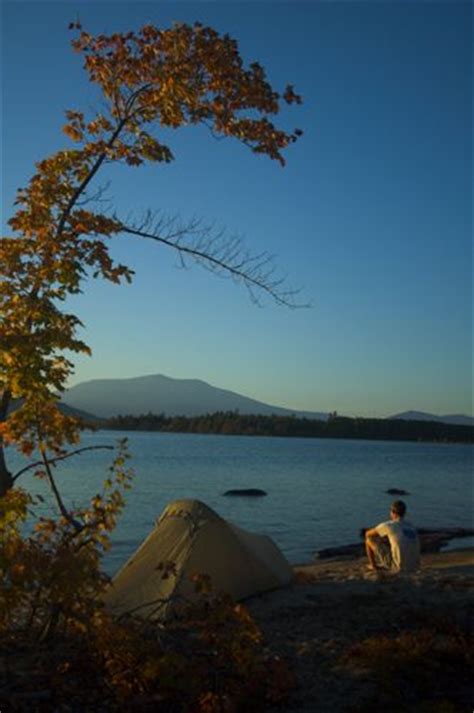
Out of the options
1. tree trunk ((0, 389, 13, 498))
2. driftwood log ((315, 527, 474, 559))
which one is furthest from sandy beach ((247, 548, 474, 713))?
driftwood log ((315, 527, 474, 559))

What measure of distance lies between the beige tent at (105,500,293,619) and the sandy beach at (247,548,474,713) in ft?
1.50

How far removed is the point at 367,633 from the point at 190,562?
146 inches

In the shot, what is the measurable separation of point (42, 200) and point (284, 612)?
6.82 meters

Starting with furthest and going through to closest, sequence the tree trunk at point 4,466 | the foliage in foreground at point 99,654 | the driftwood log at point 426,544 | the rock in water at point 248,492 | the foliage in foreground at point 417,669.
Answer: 1. the rock in water at point 248,492
2. the driftwood log at point 426,544
3. the tree trunk at point 4,466
4. the foliage in foreground at point 417,669
5. the foliage in foreground at point 99,654

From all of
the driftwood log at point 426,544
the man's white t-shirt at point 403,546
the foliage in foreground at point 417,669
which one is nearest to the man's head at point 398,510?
the man's white t-shirt at point 403,546

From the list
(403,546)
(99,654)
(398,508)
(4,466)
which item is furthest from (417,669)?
(398,508)

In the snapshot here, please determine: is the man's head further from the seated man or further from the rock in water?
the rock in water

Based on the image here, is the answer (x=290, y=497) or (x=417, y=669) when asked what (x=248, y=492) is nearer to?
(x=290, y=497)

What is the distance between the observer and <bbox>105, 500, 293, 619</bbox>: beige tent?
37.5ft

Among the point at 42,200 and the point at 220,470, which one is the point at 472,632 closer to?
the point at 42,200

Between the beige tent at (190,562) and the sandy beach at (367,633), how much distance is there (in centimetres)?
46

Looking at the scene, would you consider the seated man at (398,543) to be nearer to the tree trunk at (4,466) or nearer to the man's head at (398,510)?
the man's head at (398,510)

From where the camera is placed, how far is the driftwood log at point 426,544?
2277cm

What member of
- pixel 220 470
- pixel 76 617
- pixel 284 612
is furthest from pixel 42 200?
pixel 220 470
